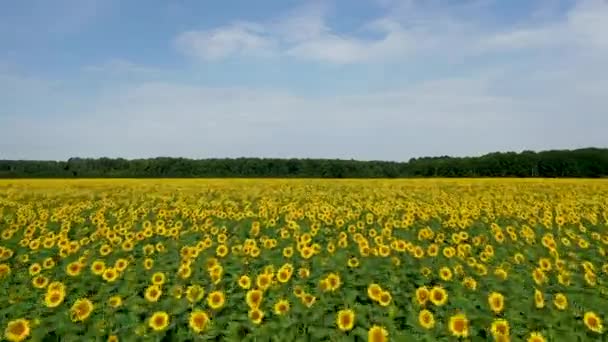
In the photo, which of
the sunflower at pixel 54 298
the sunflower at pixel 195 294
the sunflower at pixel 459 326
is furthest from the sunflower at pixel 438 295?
the sunflower at pixel 54 298

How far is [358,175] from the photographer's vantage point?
6028 centimetres

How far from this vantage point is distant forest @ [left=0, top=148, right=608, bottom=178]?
54.7 meters

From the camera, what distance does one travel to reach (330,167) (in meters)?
60.9

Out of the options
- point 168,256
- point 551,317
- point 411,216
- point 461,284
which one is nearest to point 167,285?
point 168,256

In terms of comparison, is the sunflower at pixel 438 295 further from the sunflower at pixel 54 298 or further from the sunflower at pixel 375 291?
the sunflower at pixel 54 298

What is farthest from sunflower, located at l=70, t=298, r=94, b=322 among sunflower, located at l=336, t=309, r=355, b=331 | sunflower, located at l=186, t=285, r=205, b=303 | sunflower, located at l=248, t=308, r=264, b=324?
sunflower, located at l=336, t=309, r=355, b=331

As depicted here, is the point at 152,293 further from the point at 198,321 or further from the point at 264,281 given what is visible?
the point at 264,281

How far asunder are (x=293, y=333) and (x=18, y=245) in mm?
7337

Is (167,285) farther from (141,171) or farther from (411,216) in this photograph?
(141,171)

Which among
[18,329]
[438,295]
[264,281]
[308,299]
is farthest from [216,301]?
[438,295]

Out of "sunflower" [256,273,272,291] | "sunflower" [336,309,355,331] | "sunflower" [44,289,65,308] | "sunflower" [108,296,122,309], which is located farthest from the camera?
"sunflower" [256,273,272,291]

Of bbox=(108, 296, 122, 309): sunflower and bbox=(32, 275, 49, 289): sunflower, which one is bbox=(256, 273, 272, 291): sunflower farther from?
bbox=(32, 275, 49, 289): sunflower

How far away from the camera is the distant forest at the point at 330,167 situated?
54.7 m

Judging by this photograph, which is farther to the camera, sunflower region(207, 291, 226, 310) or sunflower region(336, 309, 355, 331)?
sunflower region(207, 291, 226, 310)
